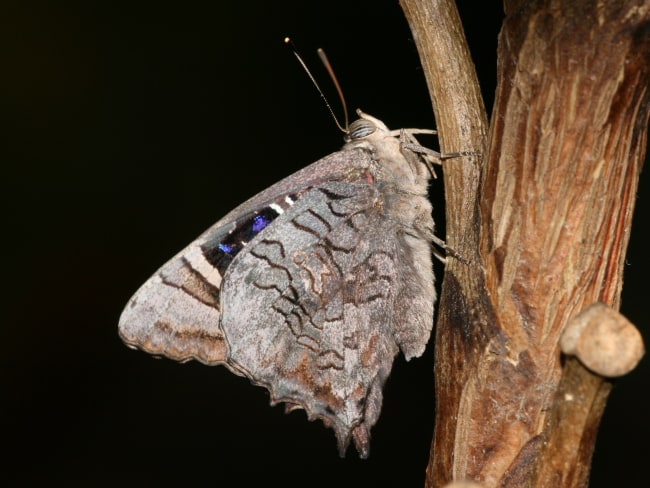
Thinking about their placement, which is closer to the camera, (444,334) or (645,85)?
(645,85)

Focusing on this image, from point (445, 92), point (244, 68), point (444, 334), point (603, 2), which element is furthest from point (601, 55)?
point (244, 68)

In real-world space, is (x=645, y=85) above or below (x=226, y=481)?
above

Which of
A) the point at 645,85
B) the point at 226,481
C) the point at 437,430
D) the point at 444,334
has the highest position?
the point at 645,85

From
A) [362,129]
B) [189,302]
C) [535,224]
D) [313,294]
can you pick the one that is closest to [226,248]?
[189,302]

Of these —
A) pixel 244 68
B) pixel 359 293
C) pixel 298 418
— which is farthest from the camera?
pixel 298 418

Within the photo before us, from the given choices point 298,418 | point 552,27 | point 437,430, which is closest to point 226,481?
point 298,418

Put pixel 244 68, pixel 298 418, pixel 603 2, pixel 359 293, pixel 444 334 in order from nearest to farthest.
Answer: pixel 603 2
pixel 444 334
pixel 359 293
pixel 244 68
pixel 298 418

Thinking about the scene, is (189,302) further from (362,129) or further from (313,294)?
(362,129)

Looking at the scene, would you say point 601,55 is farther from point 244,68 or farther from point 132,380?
point 132,380
